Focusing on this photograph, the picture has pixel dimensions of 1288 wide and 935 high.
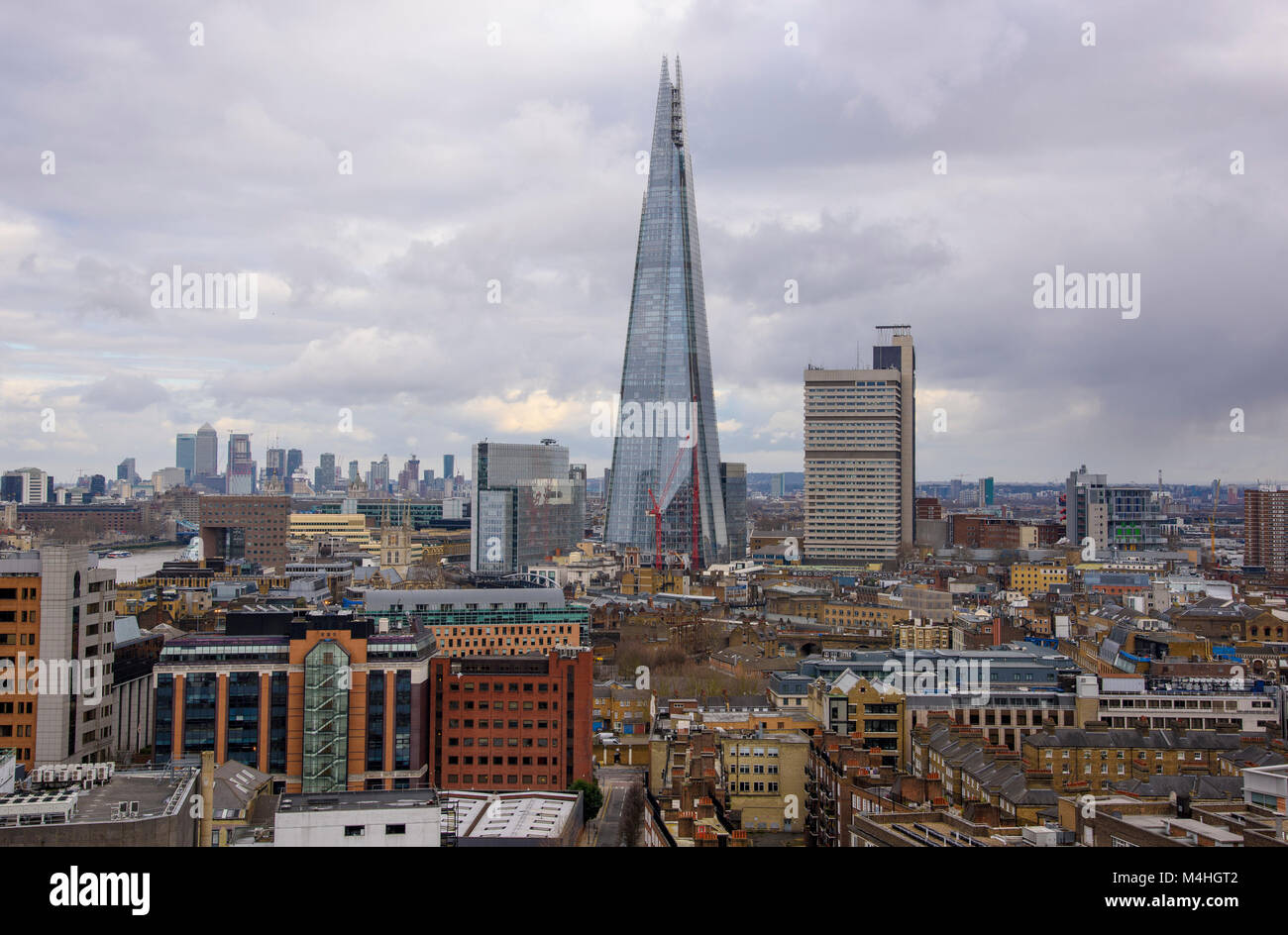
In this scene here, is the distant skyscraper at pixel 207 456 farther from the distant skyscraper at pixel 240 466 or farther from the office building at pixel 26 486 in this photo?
the office building at pixel 26 486

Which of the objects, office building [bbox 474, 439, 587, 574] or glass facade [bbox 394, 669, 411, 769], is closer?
glass facade [bbox 394, 669, 411, 769]

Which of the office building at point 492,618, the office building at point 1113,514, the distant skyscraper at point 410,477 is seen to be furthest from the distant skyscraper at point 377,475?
the office building at point 492,618

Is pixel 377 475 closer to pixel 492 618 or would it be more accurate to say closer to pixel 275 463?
pixel 275 463

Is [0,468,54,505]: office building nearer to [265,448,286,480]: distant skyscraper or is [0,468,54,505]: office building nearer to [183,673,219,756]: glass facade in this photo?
[265,448,286,480]: distant skyscraper

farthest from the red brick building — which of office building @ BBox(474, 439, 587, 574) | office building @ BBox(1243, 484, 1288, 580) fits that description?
office building @ BBox(1243, 484, 1288, 580)

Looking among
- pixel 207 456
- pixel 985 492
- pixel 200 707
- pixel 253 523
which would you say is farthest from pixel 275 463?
pixel 200 707
